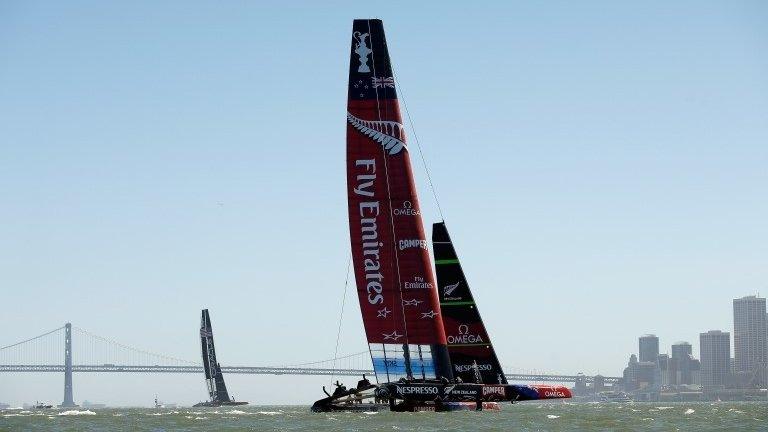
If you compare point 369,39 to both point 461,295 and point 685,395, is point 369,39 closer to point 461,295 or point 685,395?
point 461,295

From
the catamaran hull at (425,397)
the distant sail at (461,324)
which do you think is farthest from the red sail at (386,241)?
the distant sail at (461,324)

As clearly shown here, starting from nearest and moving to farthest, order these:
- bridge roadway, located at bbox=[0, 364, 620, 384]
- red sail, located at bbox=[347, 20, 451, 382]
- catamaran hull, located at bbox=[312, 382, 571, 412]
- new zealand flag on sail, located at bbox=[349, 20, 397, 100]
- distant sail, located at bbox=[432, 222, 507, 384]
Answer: catamaran hull, located at bbox=[312, 382, 571, 412] < red sail, located at bbox=[347, 20, 451, 382] < new zealand flag on sail, located at bbox=[349, 20, 397, 100] < distant sail, located at bbox=[432, 222, 507, 384] < bridge roadway, located at bbox=[0, 364, 620, 384]

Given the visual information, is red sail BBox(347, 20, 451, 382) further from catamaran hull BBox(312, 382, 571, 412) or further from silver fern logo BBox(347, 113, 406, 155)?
catamaran hull BBox(312, 382, 571, 412)

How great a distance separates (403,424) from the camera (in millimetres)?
27969

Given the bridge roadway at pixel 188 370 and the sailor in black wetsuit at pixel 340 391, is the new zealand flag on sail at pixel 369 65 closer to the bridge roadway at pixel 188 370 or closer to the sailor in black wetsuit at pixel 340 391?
the sailor in black wetsuit at pixel 340 391

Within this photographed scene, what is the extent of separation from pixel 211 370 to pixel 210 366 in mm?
250

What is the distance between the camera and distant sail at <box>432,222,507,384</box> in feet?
121

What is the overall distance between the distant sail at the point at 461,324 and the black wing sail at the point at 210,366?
40.6 metres

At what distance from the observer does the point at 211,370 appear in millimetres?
77188

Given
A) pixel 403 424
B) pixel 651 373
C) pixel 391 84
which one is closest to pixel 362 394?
pixel 403 424

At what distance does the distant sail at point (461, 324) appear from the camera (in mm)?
36875

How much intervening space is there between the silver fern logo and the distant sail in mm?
5056

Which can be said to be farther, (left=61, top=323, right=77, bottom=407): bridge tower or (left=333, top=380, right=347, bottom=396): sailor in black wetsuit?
(left=61, top=323, right=77, bottom=407): bridge tower

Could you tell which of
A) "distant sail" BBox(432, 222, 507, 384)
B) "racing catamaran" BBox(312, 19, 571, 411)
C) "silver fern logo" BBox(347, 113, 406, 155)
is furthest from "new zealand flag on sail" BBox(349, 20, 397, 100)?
"distant sail" BBox(432, 222, 507, 384)
